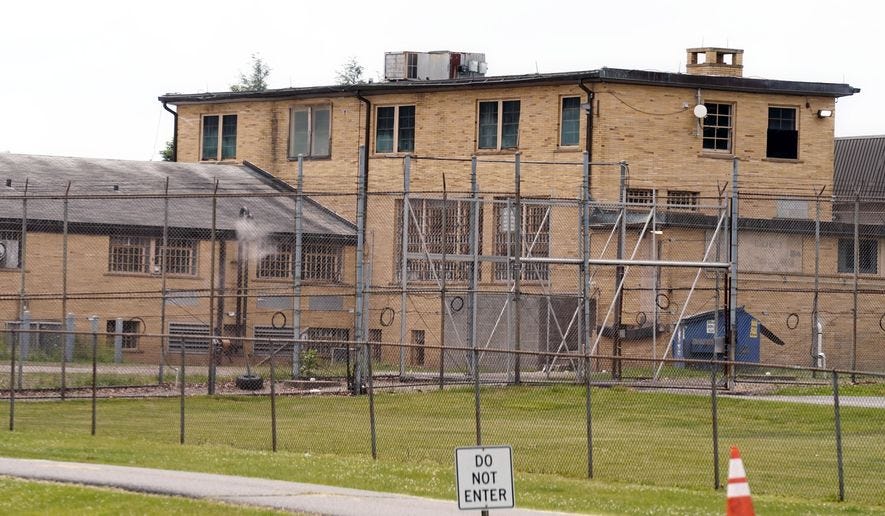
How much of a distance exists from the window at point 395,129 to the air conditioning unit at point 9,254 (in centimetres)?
1310

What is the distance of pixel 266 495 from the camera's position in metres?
17.2

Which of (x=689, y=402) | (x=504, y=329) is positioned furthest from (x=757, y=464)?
(x=504, y=329)

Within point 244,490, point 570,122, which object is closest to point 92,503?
point 244,490

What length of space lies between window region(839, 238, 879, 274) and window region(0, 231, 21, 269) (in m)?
22.1

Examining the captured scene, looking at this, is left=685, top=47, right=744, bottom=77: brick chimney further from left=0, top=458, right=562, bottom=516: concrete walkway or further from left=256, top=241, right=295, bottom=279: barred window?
left=0, top=458, right=562, bottom=516: concrete walkway

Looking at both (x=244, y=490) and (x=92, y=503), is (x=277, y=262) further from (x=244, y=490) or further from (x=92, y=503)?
(x=92, y=503)

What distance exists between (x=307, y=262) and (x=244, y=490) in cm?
2603

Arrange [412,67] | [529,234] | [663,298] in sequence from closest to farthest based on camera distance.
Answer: [663,298], [529,234], [412,67]

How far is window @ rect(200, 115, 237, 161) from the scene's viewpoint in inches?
2052

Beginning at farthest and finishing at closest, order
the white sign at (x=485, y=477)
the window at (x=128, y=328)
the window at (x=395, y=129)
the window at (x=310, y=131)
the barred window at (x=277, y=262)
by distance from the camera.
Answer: the window at (x=310, y=131), the window at (x=395, y=129), the barred window at (x=277, y=262), the window at (x=128, y=328), the white sign at (x=485, y=477)

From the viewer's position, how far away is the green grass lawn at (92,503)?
15.8 m

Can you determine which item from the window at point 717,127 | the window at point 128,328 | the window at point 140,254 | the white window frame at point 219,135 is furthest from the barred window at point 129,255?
the window at point 717,127

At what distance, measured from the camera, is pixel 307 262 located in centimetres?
4356

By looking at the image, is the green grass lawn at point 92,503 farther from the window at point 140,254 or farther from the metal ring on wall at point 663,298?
the metal ring on wall at point 663,298
